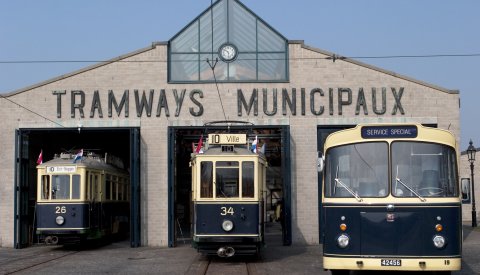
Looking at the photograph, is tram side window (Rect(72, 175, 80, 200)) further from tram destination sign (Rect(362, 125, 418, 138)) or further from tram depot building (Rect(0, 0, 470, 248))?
tram destination sign (Rect(362, 125, 418, 138))

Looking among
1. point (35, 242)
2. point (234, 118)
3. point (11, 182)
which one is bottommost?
point (35, 242)

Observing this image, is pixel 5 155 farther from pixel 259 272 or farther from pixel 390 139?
A: pixel 390 139

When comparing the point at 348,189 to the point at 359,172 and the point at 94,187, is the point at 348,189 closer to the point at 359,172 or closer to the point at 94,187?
the point at 359,172

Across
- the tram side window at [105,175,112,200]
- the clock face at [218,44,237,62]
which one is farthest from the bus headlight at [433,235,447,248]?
the tram side window at [105,175,112,200]

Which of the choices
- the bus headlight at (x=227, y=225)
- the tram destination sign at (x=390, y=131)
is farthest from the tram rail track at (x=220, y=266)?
the tram destination sign at (x=390, y=131)


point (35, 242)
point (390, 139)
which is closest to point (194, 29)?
point (35, 242)

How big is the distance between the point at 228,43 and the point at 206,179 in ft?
24.7

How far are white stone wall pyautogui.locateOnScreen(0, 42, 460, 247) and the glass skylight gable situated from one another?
A: 0.31 metres

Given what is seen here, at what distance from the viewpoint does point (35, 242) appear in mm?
24734

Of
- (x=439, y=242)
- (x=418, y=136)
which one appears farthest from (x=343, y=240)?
(x=418, y=136)

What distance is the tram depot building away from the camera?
23234 mm

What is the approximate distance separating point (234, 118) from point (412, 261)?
12.6m

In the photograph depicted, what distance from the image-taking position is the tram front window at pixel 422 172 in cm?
1160

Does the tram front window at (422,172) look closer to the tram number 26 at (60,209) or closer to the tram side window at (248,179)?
the tram side window at (248,179)
